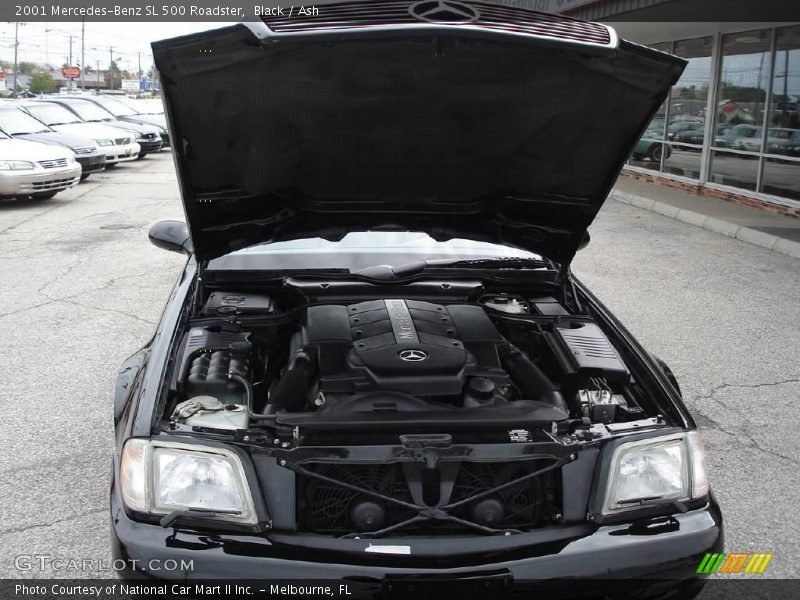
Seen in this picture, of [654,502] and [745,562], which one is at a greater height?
[654,502]

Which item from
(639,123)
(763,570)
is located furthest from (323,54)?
(763,570)

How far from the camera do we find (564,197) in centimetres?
332

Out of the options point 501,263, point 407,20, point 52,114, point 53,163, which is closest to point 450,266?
point 501,263

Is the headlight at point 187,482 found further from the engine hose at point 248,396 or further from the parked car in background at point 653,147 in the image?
the parked car in background at point 653,147

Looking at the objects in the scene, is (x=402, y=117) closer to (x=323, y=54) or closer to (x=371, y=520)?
(x=323, y=54)

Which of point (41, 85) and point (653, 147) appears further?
point (41, 85)

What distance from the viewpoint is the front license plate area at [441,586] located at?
6.86 ft

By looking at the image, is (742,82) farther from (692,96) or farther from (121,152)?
(121,152)

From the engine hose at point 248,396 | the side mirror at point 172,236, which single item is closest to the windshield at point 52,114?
the side mirror at point 172,236

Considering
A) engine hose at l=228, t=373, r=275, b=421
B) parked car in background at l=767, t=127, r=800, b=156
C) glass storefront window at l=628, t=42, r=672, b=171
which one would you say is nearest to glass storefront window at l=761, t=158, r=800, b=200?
parked car in background at l=767, t=127, r=800, b=156

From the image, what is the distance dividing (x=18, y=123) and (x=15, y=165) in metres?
2.89

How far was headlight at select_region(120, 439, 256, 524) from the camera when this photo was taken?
2207 millimetres

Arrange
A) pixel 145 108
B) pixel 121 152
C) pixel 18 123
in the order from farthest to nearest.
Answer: pixel 145 108, pixel 121 152, pixel 18 123

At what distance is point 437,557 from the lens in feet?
6.97
